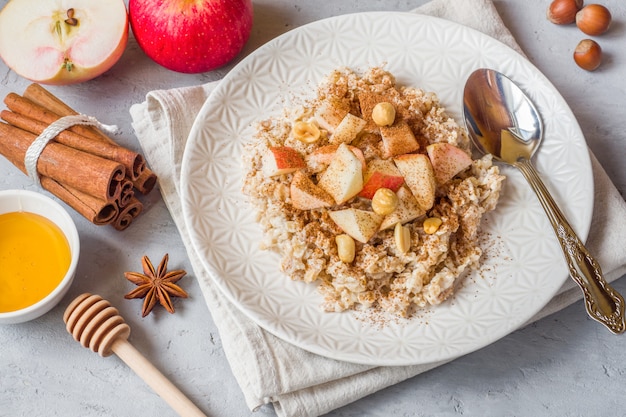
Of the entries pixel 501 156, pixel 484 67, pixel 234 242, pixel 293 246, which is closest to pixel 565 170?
pixel 501 156

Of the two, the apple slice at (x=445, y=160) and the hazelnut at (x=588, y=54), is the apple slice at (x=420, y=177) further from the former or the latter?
the hazelnut at (x=588, y=54)

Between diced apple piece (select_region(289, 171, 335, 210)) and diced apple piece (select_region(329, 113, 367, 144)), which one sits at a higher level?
diced apple piece (select_region(329, 113, 367, 144))

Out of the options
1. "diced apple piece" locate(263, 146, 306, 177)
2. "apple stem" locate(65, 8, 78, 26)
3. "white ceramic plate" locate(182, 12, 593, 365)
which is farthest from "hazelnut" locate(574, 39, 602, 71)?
"apple stem" locate(65, 8, 78, 26)

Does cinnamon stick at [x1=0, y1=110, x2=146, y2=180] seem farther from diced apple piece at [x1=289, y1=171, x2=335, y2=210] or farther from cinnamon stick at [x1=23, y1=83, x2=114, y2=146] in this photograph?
diced apple piece at [x1=289, y1=171, x2=335, y2=210]

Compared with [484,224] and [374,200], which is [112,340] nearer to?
[374,200]

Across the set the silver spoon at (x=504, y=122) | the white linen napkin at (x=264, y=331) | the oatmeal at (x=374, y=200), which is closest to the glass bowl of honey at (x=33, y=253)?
the white linen napkin at (x=264, y=331)

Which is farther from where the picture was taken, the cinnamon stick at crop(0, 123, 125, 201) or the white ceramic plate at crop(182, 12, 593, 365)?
the cinnamon stick at crop(0, 123, 125, 201)
